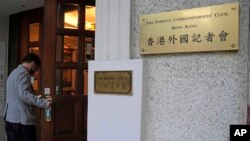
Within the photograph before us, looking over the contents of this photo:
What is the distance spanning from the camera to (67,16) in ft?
12.7

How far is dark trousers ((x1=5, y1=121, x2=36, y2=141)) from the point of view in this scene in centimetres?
411

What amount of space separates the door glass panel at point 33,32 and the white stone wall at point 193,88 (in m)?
3.96

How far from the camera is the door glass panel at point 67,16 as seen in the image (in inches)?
152

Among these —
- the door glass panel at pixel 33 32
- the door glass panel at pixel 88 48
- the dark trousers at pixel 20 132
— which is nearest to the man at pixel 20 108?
the dark trousers at pixel 20 132

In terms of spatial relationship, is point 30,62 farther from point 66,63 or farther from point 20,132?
point 20,132

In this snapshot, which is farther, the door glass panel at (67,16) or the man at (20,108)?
the man at (20,108)

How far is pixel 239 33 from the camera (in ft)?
6.24

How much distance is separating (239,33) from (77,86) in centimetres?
247

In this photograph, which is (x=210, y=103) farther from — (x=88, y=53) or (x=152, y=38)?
(x=88, y=53)

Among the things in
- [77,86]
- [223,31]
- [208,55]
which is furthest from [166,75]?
[77,86]

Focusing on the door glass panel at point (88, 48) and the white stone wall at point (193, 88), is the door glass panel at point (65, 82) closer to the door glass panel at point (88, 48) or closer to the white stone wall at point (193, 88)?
the door glass panel at point (88, 48)

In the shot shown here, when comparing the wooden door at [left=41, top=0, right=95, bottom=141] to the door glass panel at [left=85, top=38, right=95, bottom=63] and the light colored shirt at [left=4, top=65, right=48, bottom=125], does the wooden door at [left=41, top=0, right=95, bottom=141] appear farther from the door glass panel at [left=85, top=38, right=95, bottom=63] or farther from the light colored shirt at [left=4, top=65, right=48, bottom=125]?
the light colored shirt at [left=4, top=65, right=48, bottom=125]

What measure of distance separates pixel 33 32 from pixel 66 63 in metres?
2.48

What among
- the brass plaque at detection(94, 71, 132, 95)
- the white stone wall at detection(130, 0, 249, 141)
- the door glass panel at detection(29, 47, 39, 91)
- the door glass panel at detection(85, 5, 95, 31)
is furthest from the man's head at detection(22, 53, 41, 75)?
the white stone wall at detection(130, 0, 249, 141)
